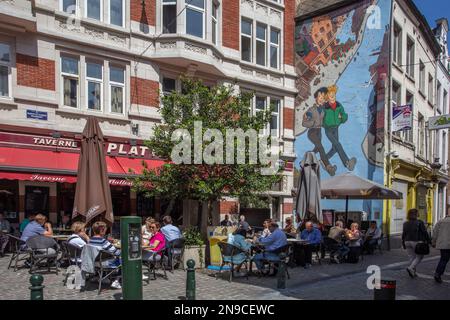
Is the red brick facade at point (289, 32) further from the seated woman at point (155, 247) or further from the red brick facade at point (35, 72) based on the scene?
the seated woman at point (155, 247)

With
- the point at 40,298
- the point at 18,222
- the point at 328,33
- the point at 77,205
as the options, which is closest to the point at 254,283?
the point at 77,205

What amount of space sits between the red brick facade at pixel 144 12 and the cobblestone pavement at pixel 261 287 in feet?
31.0

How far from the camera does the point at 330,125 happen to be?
20781mm

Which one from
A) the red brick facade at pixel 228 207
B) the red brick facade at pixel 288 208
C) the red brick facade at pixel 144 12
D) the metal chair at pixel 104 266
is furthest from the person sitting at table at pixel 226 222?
the metal chair at pixel 104 266

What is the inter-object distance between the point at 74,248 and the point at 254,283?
3675mm

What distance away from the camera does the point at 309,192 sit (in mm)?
11617

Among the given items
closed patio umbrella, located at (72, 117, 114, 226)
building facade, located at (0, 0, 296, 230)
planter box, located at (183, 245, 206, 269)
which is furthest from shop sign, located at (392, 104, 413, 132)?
closed patio umbrella, located at (72, 117, 114, 226)

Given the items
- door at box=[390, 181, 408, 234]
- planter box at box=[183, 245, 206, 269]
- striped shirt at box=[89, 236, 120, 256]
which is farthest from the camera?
door at box=[390, 181, 408, 234]

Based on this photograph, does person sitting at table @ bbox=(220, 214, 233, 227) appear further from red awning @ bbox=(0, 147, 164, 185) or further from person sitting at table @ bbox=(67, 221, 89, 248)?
person sitting at table @ bbox=(67, 221, 89, 248)

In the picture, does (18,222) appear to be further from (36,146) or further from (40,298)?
(40,298)

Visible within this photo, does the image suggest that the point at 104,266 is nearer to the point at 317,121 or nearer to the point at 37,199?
the point at 37,199

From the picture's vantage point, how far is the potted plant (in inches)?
403
